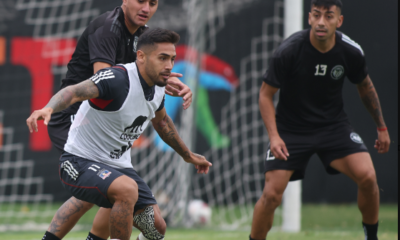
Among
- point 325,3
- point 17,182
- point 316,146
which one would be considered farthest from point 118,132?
point 17,182

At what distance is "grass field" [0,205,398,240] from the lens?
6344mm

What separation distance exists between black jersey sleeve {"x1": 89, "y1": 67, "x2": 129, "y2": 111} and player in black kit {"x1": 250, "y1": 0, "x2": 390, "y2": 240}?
150cm

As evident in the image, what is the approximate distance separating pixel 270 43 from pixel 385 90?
238 cm

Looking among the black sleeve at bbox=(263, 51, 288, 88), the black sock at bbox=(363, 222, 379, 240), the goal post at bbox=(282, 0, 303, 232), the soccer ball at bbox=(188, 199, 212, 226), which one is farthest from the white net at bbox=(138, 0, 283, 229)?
the black sleeve at bbox=(263, 51, 288, 88)

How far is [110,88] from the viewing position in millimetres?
3408

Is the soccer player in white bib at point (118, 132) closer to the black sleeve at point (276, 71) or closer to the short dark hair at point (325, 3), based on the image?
the black sleeve at point (276, 71)

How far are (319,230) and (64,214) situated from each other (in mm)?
4417

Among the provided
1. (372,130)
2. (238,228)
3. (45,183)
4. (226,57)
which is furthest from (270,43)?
(45,183)

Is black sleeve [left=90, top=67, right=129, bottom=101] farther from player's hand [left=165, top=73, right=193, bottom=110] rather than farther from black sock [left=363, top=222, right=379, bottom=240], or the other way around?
black sock [left=363, top=222, right=379, bottom=240]

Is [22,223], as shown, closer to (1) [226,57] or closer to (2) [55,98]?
(1) [226,57]

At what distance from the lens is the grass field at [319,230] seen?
6.34 metres

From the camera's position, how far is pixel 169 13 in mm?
9312

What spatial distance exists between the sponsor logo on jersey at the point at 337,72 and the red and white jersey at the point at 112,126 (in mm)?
1716

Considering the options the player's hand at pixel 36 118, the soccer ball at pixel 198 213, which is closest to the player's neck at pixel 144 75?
the player's hand at pixel 36 118
